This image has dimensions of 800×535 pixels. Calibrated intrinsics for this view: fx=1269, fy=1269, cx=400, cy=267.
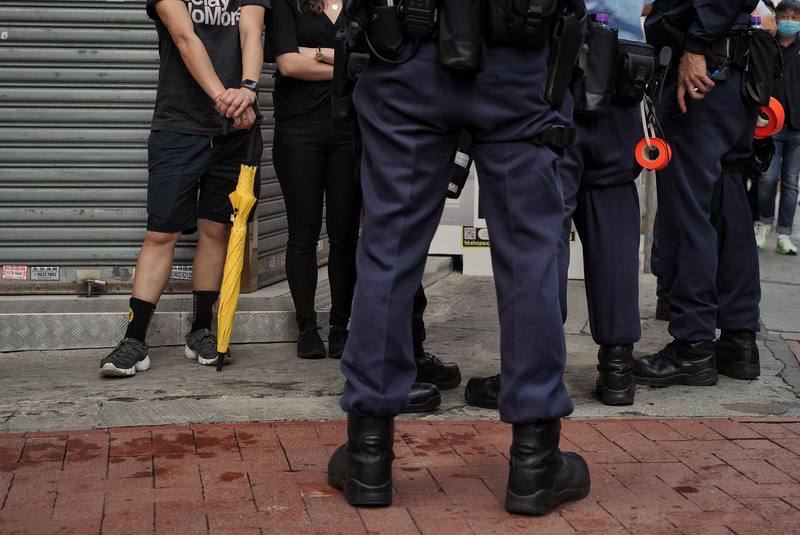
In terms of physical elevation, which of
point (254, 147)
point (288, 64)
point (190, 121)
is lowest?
point (254, 147)

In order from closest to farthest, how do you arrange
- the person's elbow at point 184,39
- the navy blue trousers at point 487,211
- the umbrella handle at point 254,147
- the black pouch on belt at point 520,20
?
the black pouch on belt at point 520,20
the navy blue trousers at point 487,211
the person's elbow at point 184,39
the umbrella handle at point 254,147

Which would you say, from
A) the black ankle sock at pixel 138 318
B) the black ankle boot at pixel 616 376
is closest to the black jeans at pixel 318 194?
the black ankle sock at pixel 138 318

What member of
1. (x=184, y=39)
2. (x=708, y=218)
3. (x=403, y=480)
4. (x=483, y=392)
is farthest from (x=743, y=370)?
(x=184, y=39)

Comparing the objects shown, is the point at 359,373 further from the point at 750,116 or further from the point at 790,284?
the point at 790,284

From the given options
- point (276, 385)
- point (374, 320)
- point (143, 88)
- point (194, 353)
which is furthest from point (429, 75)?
point (143, 88)

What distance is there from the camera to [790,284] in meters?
8.57

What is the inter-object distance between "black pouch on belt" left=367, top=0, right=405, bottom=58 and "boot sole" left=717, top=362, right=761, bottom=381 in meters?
2.63

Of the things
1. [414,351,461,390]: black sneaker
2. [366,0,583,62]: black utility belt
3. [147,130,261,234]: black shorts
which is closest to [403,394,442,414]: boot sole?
[414,351,461,390]: black sneaker

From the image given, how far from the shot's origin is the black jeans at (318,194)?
5.66m

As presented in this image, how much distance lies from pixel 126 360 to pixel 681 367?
230 cm

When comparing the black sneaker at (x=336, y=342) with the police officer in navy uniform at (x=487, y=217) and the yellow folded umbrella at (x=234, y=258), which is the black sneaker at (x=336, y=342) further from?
the police officer in navy uniform at (x=487, y=217)

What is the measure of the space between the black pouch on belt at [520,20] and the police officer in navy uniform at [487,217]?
0.05 feet

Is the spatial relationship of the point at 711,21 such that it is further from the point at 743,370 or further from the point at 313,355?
the point at 313,355

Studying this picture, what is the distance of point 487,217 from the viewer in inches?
139
